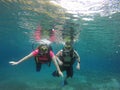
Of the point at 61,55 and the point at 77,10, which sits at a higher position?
the point at 77,10

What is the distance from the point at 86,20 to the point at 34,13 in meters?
6.02

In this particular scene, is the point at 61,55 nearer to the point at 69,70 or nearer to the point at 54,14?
the point at 69,70

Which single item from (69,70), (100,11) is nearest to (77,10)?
(100,11)

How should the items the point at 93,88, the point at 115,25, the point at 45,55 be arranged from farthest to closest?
the point at 93,88, the point at 115,25, the point at 45,55

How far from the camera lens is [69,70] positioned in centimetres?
1157

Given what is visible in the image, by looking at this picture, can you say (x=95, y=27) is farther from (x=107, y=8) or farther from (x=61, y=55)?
(x=61, y=55)

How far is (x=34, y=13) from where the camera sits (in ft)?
68.3

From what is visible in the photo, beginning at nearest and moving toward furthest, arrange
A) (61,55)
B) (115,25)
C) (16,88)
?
(61,55)
(115,25)
(16,88)

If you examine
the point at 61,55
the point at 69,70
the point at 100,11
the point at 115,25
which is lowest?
the point at 69,70

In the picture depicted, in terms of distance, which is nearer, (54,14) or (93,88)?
(54,14)

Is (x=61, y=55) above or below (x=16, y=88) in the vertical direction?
above

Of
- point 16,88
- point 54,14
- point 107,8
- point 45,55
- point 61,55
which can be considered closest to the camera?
point 45,55

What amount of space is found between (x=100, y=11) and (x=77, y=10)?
230 centimetres

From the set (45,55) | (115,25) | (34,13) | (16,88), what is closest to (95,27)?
(115,25)
